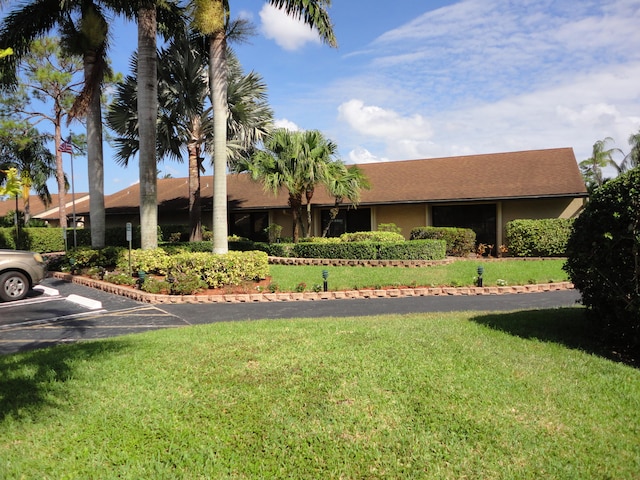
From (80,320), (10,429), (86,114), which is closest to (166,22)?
(86,114)

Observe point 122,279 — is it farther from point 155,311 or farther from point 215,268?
point 155,311

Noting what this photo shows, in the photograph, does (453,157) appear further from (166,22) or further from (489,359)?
(489,359)

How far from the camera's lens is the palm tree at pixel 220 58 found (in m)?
11.9

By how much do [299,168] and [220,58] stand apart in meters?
5.71

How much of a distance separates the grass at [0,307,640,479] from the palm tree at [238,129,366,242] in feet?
38.8

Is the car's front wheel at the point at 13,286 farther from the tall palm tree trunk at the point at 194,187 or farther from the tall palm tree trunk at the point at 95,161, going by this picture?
the tall palm tree trunk at the point at 194,187

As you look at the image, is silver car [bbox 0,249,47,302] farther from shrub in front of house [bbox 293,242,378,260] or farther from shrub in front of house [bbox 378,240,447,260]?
shrub in front of house [bbox 378,240,447,260]

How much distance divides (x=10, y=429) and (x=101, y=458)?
1.08 metres

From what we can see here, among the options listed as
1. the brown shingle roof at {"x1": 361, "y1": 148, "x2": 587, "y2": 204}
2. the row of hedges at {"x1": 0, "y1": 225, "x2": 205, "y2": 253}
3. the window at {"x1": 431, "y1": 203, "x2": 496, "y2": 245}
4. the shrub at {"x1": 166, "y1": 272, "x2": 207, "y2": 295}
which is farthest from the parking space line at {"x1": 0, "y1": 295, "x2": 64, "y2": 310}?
the window at {"x1": 431, "y1": 203, "x2": 496, "y2": 245}

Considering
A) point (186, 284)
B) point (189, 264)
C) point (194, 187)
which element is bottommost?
point (186, 284)

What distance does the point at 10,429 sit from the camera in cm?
381

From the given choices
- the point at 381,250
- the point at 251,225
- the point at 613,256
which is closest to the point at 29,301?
the point at 381,250

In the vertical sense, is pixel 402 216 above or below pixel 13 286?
above

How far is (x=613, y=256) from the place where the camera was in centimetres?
533
